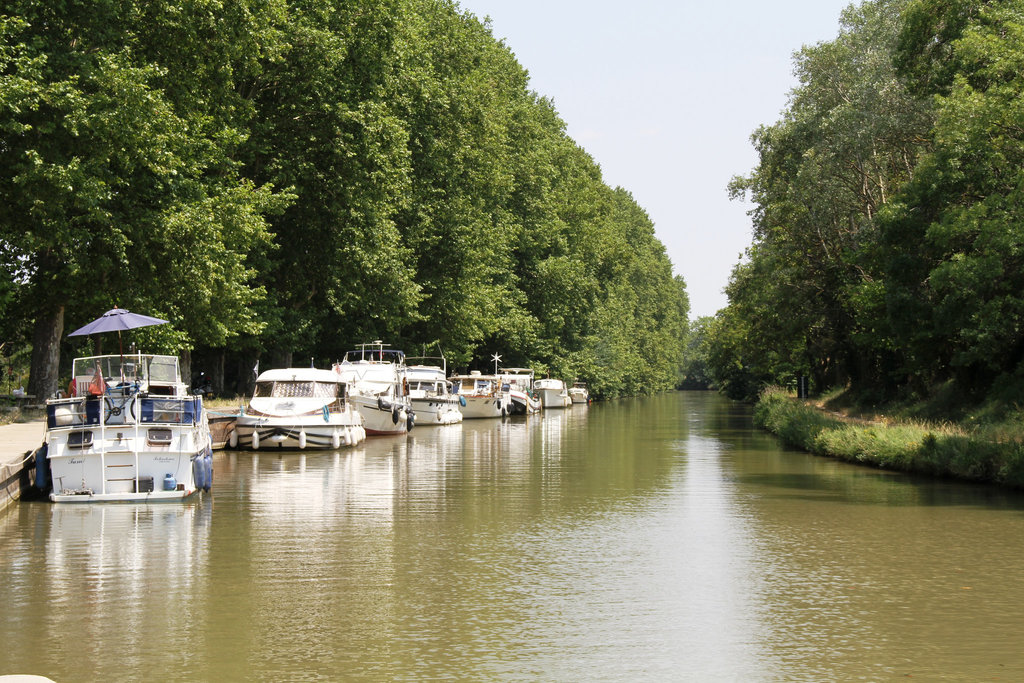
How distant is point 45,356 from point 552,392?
5684cm

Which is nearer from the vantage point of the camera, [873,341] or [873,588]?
[873,588]

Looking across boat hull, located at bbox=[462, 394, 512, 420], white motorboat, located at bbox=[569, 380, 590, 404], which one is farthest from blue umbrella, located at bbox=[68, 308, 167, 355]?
white motorboat, located at bbox=[569, 380, 590, 404]

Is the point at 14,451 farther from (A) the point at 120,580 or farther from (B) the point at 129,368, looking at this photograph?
(A) the point at 120,580

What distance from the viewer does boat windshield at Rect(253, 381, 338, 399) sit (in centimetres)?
4131

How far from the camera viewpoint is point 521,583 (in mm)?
16359

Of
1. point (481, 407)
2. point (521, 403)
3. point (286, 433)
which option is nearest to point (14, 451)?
point (286, 433)

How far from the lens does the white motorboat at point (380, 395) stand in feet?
158

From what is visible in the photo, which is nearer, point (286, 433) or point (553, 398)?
point (286, 433)

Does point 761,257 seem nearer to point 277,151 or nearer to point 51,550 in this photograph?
point 277,151

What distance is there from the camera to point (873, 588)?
53.0 ft

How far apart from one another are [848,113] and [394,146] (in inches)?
728

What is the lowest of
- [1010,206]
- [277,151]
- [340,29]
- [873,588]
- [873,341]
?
[873,588]

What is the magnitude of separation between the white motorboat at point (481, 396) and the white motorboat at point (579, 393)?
28428mm

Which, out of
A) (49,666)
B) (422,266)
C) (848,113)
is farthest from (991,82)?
(49,666)
